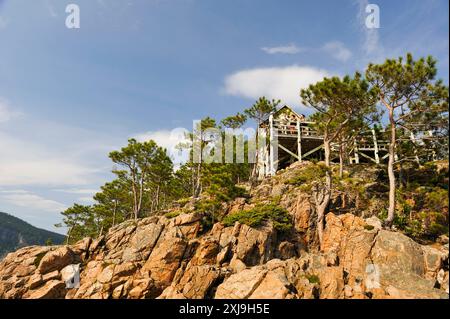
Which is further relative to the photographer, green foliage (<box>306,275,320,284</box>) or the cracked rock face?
green foliage (<box>306,275,320,284</box>)

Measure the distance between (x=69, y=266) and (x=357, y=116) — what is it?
97.4 feet

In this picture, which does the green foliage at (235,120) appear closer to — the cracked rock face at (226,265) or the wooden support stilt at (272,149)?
the wooden support stilt at (272,149)

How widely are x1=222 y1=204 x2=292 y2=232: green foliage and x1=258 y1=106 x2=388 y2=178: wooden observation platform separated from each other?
14.8 metres

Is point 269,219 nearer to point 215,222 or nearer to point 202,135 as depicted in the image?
point 215,222

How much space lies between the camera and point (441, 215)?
736 inches

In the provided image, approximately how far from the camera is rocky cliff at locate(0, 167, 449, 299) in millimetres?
14852

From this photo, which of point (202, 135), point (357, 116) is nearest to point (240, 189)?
point (202, 135)

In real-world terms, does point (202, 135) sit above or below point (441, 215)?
above

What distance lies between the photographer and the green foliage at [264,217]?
22812 mm

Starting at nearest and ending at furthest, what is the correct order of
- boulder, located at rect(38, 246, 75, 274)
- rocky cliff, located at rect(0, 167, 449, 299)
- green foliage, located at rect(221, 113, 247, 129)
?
rocky cliff, located at rect(0, 167, 449, 299) → boulder, located at rect(38, 246, 75, 274) → green foliage, located at rect(221, 113, 247, 129)

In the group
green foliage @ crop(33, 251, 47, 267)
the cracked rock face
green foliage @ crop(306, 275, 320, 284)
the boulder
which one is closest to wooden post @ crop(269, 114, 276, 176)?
the cracked rock face

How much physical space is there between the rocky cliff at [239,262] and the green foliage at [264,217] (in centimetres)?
56

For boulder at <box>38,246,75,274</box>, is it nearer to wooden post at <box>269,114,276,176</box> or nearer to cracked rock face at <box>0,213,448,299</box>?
cracked rock face at <box>0,213,448,299</box>

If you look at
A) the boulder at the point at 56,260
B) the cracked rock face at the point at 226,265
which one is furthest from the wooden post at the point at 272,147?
the boulder at the point at 56,260
